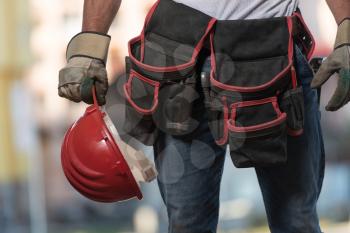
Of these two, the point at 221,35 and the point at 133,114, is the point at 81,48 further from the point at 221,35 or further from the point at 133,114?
the point at 221,35

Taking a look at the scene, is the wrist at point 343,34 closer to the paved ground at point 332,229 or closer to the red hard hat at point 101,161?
the red hard hat at point 101,161

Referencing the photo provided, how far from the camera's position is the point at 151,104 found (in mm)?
1920

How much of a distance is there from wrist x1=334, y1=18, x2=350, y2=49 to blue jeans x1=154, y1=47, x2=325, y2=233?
0.30 feet

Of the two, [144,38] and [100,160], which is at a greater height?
[144,38]

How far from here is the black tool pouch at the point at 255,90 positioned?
1839mm

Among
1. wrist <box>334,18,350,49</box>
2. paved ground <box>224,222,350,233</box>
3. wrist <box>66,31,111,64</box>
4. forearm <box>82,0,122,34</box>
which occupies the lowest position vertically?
paved ground <box>224,222,350,233</box>

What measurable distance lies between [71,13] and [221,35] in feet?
9.52

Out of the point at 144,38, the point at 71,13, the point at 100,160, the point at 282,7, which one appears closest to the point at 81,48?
the point at 144,38

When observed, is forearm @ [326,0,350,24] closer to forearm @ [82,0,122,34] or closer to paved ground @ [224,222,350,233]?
forearm @ [82,0,122,34]

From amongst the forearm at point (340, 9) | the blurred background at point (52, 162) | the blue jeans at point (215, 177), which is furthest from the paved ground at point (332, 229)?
the forearm at point (340, 9)

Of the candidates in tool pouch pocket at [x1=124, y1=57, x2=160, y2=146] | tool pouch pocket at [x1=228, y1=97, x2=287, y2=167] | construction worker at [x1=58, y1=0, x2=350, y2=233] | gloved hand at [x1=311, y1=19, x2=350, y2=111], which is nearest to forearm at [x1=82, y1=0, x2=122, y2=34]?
construction worker at [x1=58, y1=0, x2=350, y2=233]

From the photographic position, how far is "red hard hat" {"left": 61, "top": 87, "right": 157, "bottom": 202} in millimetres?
1876

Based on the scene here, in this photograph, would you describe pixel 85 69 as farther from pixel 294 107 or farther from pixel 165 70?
pixel 294 107

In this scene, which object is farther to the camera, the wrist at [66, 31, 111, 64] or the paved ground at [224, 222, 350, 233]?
the paved ground at [224, 222, 350, 233]
